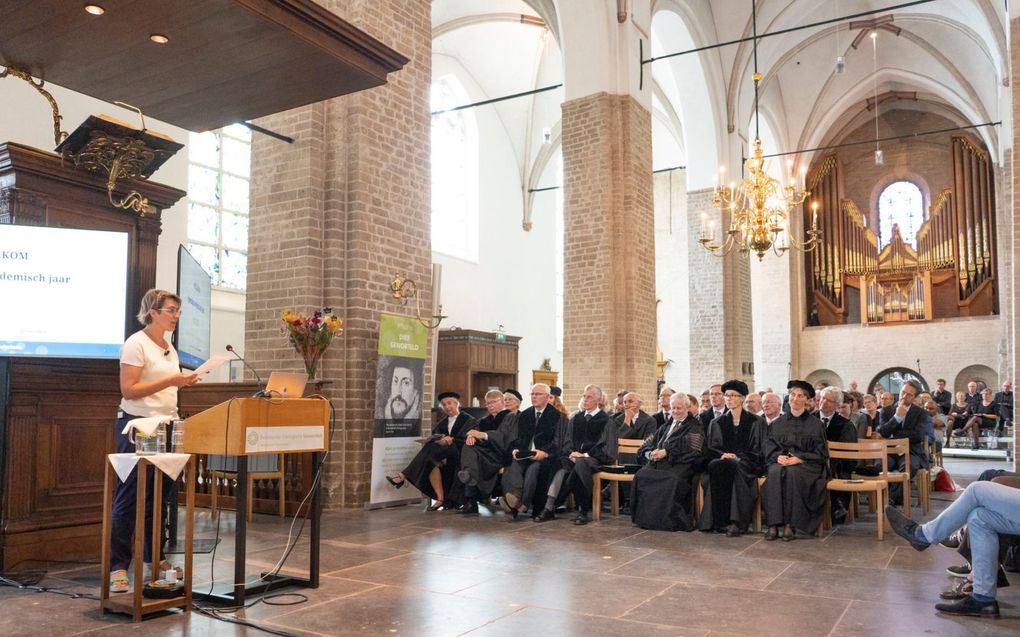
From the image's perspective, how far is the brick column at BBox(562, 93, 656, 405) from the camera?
11.4m

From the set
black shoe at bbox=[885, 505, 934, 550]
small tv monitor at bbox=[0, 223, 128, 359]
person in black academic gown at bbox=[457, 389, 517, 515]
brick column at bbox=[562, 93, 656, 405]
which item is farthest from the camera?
brick column at bbox=[562, 93, 656, 405]

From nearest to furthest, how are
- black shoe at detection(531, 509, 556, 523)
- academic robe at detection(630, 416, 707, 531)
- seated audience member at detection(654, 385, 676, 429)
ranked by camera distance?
academic robe at detection(630, 416, 707, 531), black shoe at detection(531, 509, 556, 523), seated audience member at detection(654, 385, 676, 429)

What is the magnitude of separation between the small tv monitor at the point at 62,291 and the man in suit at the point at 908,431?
6.60m

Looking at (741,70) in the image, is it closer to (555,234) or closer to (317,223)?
(555,234)

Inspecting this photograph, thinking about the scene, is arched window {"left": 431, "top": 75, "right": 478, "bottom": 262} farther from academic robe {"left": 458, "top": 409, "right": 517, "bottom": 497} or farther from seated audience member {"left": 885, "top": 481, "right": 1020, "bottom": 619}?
seated audience member {"left": 885, "top": 481, "right": 1020, "bottom": 619}

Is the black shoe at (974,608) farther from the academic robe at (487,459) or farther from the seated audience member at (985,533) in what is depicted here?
the academic robe at (487,459)

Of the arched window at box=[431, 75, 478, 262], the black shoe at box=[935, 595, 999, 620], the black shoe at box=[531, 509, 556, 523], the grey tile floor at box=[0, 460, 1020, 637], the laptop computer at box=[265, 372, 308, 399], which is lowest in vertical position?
the black shoe at box=[531, 509, 556, 523]

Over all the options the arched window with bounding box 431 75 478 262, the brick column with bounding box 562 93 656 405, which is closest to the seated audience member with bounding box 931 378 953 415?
the brick column with bounding box 562 93 656 405

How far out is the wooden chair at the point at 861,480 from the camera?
5934 mm

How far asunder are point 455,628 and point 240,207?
1143 cm

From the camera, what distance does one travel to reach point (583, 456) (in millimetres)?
7035

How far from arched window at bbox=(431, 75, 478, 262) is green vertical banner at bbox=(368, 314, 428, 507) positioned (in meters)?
9.28

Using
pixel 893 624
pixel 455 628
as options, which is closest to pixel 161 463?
pixel 455 628

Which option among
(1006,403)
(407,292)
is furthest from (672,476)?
(1006,403)
